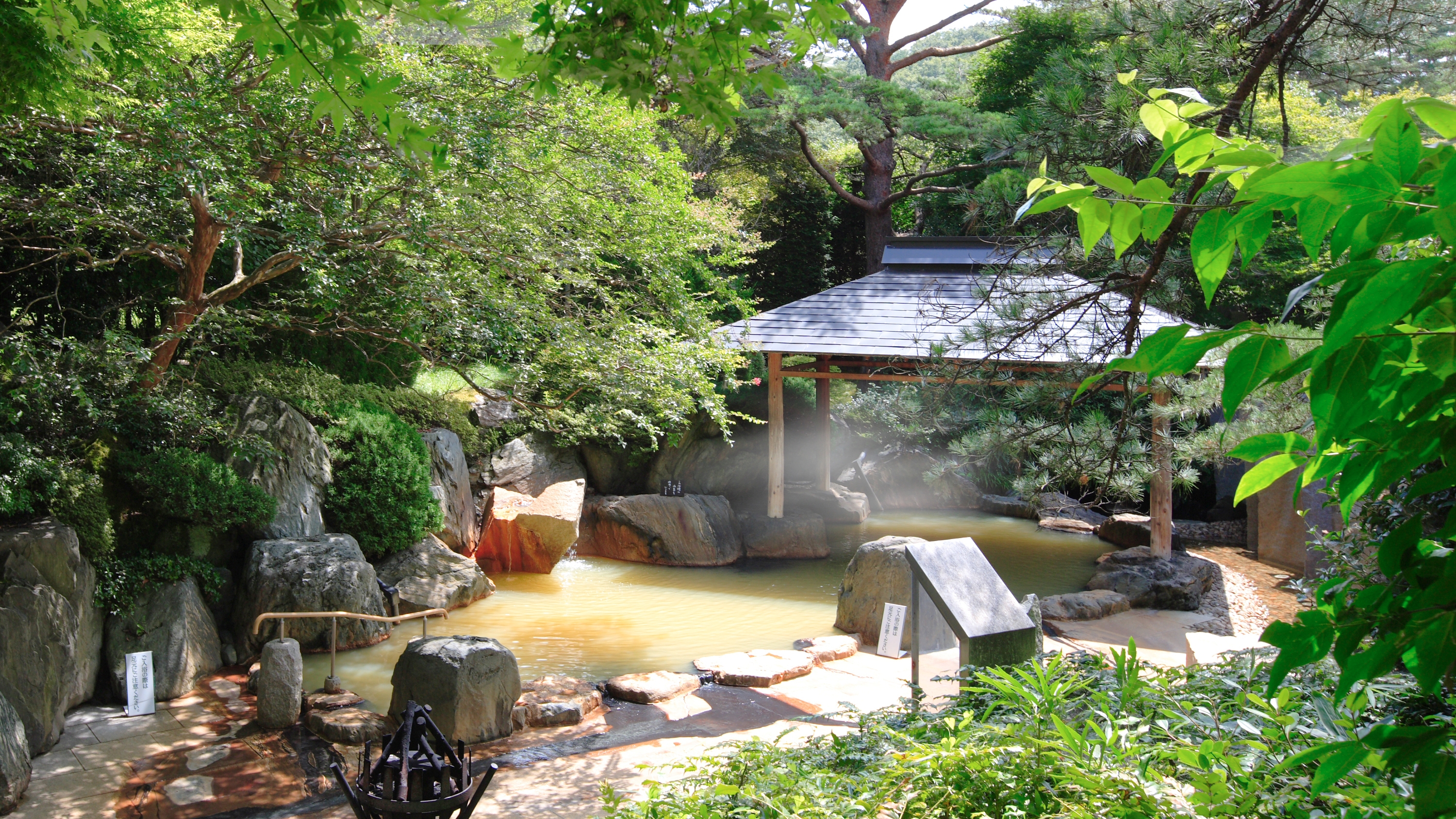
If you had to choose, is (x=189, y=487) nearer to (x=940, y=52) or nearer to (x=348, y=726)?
(x=348, y=726)

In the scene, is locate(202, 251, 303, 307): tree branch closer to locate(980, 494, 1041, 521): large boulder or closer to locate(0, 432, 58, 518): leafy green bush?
locate(0, 432, 58, 518): leafy green bush

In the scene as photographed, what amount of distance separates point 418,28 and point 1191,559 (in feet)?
33.4

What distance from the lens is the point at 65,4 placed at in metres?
3.00

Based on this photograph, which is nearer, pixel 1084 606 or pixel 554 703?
pixel 554 703

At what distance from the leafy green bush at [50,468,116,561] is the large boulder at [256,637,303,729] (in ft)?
5.59

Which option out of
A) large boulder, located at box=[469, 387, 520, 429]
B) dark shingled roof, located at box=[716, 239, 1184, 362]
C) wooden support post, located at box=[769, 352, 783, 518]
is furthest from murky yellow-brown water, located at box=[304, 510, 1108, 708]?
dark shingled roof, located at box=[716, 239, 1184, 362]

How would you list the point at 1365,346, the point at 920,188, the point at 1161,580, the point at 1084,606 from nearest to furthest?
the point at 1365,346 → the point at 1084,606 → the point at 1161,580 → the point at 920,188

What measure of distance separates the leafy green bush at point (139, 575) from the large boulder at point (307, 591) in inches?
11.5

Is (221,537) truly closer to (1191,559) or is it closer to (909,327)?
(909,327)

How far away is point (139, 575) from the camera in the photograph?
6324 millimetres

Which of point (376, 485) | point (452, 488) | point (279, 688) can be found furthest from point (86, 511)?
point (452, 488)

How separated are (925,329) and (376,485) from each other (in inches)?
217

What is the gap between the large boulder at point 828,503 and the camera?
13273 millimetres

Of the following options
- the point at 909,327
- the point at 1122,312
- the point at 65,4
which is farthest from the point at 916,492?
the point at 65,4
